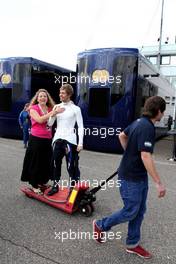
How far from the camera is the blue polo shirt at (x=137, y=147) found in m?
3.09

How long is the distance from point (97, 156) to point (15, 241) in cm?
636

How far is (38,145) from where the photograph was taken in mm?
5000

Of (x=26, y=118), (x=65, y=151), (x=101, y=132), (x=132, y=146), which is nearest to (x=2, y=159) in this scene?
(x=26, y=118)

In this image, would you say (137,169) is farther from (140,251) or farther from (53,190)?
(53,190)

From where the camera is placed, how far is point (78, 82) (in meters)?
10.9

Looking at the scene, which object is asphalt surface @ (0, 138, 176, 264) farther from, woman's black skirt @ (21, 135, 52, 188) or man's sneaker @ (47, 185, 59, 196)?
woman's black skirt @ (21, 135, 52, 188)

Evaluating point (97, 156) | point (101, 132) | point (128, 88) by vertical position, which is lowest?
point (97, 156)

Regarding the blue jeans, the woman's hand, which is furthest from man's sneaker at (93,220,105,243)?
the woman's hand

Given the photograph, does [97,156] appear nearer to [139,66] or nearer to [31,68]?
[139,66]

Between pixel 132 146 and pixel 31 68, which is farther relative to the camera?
pixel 31 68

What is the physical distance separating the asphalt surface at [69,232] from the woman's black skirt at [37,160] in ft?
1.20

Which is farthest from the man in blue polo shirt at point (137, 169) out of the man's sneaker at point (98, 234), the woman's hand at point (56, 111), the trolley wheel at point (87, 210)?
the woman's hand at point (56, 111)

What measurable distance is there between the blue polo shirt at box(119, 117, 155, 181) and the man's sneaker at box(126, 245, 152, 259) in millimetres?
814

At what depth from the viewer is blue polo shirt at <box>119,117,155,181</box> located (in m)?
3.09
